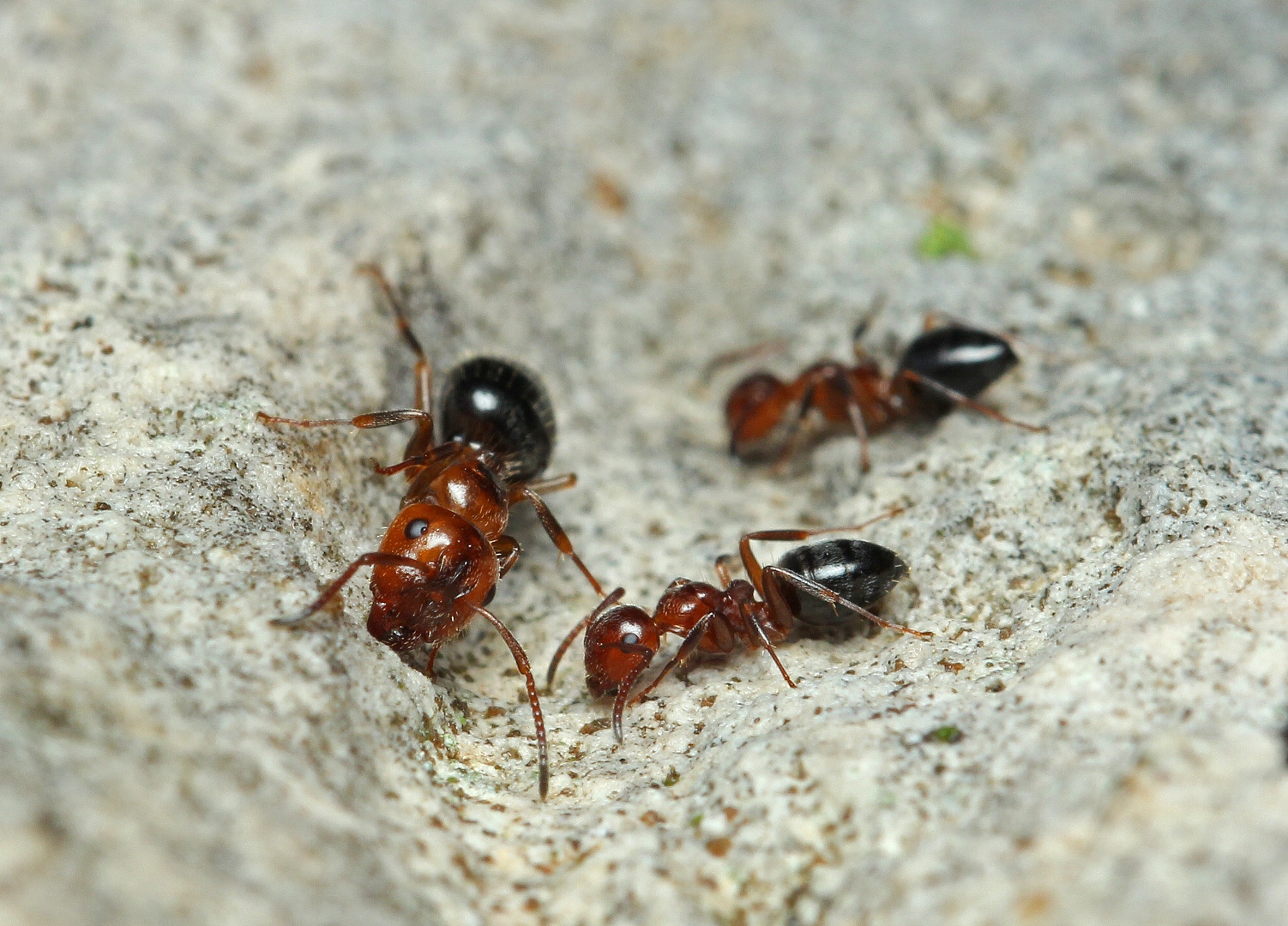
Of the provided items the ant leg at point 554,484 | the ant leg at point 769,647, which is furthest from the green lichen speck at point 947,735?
the ant leg at point 554,484

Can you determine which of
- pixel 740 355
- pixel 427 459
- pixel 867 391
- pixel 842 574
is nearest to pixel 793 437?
pixel 867 391

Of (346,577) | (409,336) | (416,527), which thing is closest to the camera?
(346,577)

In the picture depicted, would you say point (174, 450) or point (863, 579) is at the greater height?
point (174, 450)

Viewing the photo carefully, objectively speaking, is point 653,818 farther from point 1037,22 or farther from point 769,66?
point 1037,22

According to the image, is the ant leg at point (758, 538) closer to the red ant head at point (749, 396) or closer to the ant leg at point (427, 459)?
the red ant head at point (749, 396)

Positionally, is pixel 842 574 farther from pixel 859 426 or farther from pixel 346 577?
pixel 346 577

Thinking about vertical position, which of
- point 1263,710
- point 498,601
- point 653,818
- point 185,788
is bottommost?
point 1263,710

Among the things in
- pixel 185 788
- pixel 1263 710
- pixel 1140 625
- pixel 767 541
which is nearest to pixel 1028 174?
pixel 767 541
